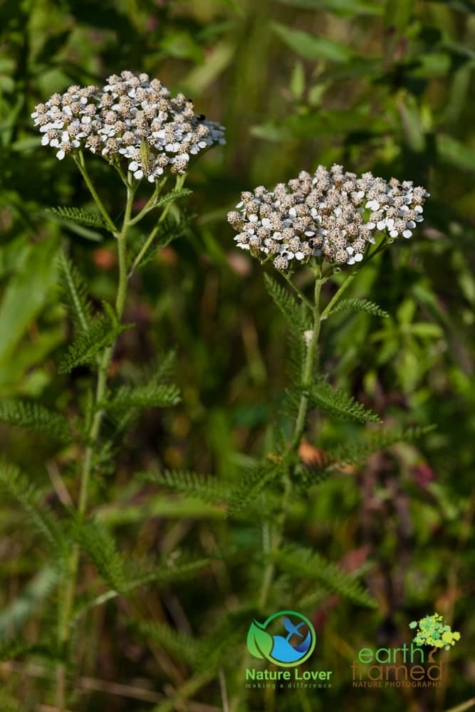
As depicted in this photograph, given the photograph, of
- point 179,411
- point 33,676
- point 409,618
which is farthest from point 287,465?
point 179,411

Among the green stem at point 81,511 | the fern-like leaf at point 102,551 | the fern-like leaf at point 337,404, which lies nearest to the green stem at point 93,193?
the green stem at point 81,511

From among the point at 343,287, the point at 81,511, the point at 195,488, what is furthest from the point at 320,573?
the point at 343,287

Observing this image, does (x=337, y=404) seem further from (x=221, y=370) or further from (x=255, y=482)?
(x=221, y=370)

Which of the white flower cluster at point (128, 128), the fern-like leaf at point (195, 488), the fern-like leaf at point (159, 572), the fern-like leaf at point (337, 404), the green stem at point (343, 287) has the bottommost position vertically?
the fern-like leaf at point (159, 572)

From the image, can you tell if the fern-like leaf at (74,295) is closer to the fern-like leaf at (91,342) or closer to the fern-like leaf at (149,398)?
the fern-like leaf at (91,342)

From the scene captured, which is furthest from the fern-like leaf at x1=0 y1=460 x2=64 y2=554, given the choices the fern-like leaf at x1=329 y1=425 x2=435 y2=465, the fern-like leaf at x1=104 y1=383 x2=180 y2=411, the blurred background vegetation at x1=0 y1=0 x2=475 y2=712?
the fern-like leaf at x1=329 y1=425 x2=435 y2=465

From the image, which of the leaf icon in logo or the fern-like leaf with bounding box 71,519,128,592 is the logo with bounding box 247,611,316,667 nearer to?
the leaf icon in logo

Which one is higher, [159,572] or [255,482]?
[255,482]
